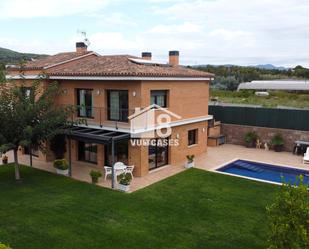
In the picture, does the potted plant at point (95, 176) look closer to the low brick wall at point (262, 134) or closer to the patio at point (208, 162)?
the patio at point (208, 162)

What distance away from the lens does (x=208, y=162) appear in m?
22.2

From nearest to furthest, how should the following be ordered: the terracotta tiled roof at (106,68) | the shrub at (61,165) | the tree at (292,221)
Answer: the tree at (292,221) → the terracotta tiled roof at (106,68) → the shrub at (61,165)

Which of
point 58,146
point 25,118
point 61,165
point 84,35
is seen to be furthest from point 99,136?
point 84,35

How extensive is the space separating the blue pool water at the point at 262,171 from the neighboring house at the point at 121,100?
330 cm

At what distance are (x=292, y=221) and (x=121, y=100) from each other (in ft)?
42.8

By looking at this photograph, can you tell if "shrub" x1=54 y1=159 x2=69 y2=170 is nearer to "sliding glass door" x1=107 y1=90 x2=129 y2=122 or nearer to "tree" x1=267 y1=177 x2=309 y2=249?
"sliding glass door" x1=107 y1=90 x2=129 y2=122

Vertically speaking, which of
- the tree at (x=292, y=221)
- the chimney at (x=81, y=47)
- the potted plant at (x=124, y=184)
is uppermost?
the chimney at (x=81, y=47)

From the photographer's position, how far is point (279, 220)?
8.03 metres

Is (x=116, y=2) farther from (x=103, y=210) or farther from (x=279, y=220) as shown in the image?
(x=279, y=220)

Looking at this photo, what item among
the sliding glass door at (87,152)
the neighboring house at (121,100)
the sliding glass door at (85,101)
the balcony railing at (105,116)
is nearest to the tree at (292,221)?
the neighboring house at (121,100)

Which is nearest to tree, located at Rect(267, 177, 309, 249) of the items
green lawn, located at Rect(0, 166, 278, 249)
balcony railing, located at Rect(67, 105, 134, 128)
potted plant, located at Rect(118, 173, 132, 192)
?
green lawn, located at Rect(0, 166, 278, 249)

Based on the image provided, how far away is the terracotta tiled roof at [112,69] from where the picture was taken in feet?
58.7

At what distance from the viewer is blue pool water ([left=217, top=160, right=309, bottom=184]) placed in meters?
20.1

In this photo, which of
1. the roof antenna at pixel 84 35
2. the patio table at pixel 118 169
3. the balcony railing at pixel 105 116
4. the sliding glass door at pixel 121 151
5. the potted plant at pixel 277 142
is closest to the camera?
the patio table at pixel 118 169
